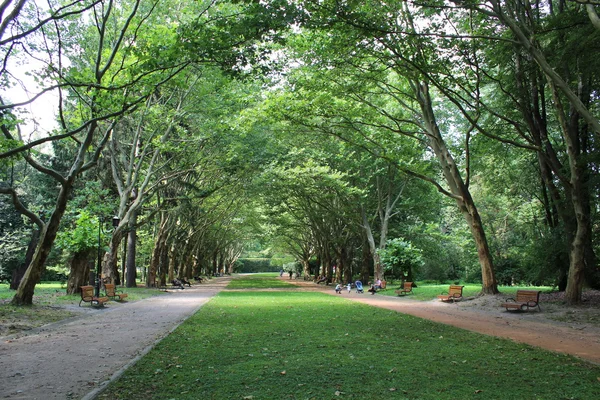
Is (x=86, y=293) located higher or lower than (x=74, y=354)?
higher

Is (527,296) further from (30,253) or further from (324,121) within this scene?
(30,253)

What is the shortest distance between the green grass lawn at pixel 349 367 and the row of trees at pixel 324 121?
15.8ft

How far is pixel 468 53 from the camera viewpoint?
14.3 meters

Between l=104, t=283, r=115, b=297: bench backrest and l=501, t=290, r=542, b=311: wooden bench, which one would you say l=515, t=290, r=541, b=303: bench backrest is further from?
l=104, t=283, r=115, b=297: bench backrest

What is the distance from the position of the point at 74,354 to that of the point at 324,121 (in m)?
13.6

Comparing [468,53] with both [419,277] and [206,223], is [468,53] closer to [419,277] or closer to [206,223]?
[206,223]

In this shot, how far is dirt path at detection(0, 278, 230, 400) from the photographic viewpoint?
5.73 metres

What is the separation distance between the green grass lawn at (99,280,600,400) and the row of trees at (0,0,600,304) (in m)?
4.81

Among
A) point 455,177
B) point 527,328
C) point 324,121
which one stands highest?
point 324,121

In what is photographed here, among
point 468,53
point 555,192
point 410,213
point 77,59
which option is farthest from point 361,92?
point 410,213

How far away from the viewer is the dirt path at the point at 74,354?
18.8ft

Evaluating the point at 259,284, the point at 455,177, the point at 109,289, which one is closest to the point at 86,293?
the point at 109,289

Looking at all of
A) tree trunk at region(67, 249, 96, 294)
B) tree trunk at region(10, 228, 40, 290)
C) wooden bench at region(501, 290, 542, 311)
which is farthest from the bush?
wooden bench at region(501, 290, 542, 311)

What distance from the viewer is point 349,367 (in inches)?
265
